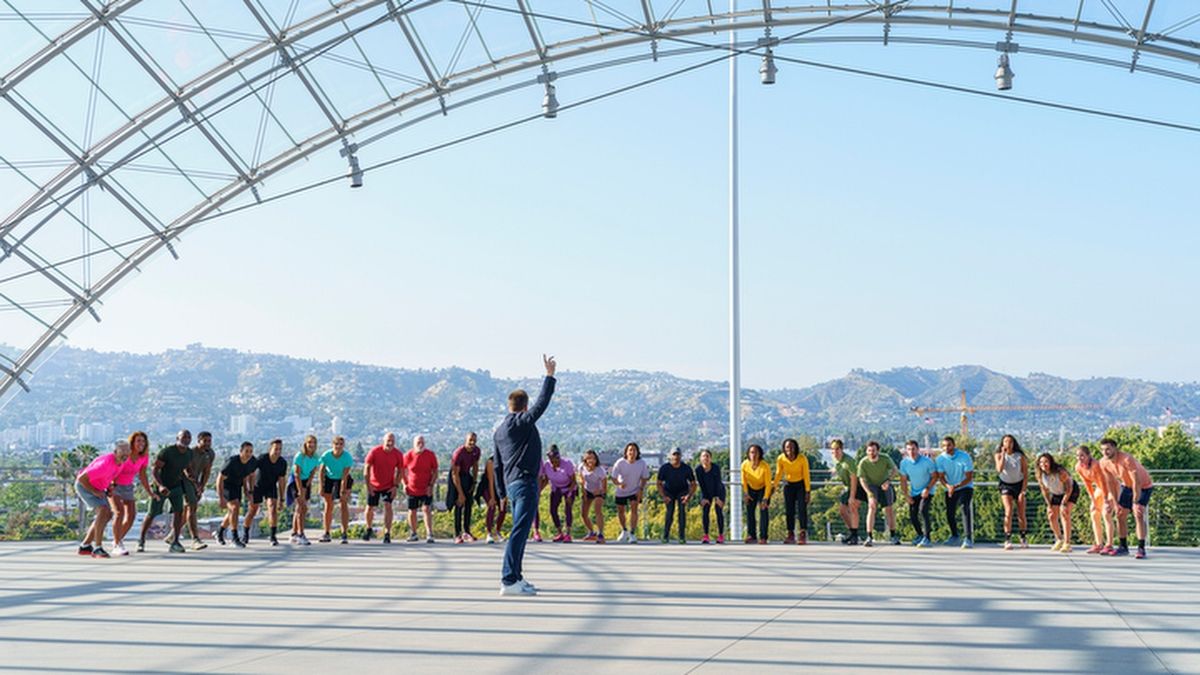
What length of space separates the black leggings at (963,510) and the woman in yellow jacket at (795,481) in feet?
6.83

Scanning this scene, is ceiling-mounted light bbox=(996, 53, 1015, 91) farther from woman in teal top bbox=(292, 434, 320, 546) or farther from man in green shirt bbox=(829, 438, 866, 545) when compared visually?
woman in teal top bbox=(292, 434, 320, 546)

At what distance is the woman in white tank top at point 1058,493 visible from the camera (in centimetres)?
1508

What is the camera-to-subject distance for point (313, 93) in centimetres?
2162

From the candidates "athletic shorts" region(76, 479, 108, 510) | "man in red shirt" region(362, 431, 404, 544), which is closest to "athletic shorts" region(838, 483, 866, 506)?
"man in red shirt" region(362, 431, 404, 544)

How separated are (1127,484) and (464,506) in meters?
9.43

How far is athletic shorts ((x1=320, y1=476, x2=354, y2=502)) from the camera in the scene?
16922 mm

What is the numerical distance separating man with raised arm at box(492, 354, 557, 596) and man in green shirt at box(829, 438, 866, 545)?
7.51m

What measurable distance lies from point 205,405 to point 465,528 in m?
119

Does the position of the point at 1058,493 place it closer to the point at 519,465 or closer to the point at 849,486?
the point at 849,486

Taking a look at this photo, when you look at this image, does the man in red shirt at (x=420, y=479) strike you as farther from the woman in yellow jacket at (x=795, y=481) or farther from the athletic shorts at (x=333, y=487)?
the woman in yellow jacket at (x=795, y=481)

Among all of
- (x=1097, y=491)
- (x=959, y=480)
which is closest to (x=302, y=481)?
(x=959, y=480)

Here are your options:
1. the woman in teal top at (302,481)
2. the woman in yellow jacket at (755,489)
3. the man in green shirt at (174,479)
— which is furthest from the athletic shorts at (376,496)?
the woman in yellow jacket at (755,489)

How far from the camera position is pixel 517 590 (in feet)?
33.6

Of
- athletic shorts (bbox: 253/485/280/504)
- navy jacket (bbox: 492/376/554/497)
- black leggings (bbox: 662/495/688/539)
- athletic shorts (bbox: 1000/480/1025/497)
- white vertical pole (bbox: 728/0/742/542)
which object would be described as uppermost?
white vertical pole (bbox: 728/0/742/542)
